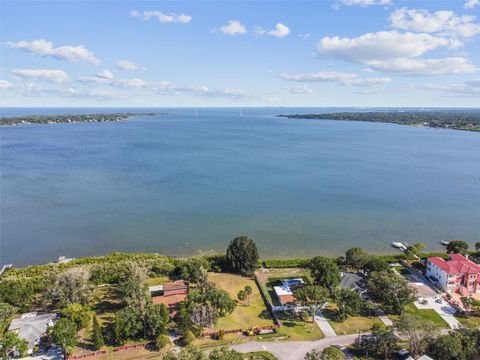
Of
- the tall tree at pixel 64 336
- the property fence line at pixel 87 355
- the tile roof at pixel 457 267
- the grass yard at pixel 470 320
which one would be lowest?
the property fence line at pixel 87 355

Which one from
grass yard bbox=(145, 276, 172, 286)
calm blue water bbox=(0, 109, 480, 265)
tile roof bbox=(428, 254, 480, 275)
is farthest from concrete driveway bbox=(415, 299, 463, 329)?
grass yard bbox=(145, 276, 172, 286)

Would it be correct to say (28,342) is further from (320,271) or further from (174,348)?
(320,271)

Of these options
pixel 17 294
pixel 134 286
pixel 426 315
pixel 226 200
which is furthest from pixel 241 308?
pixel 226 200

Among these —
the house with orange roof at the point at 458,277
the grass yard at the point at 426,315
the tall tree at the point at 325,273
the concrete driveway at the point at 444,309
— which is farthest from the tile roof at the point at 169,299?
the house with orange roof at the point at 458,277

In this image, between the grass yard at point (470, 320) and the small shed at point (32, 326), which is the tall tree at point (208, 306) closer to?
the small shed at point (32, 326)

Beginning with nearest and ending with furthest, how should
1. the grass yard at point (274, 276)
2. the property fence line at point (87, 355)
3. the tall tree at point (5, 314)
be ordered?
the property fence line at point (87, 355), the tall tree at point (5, 314), the grass yard at point (274, 276)

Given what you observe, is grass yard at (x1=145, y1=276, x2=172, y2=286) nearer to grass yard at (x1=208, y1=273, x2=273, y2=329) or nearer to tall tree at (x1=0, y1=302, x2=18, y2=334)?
grass yard at (x1=208, y1=273, x2=273, y2=329)
